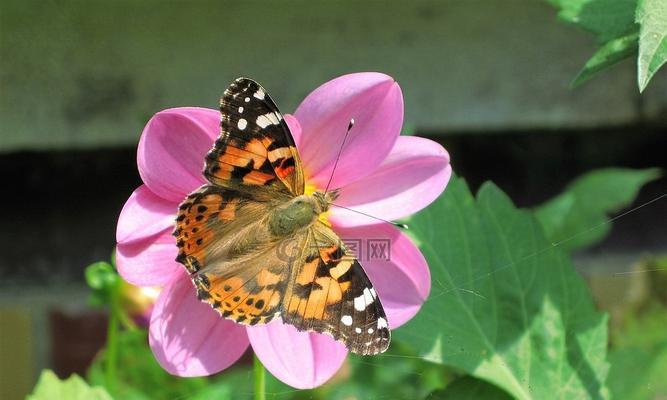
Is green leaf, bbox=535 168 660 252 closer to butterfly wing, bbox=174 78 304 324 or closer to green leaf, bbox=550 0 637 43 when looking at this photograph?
green leaf, bbox=550 0 637 43

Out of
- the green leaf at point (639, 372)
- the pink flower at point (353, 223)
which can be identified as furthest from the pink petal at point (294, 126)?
the green leaf at point (639, 372)

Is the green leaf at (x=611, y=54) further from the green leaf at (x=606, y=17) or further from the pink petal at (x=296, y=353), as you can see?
the pink petal at (x=296, y=353)

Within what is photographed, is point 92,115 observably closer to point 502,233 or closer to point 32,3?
point 32,3

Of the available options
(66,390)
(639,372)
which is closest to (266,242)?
(66,390)

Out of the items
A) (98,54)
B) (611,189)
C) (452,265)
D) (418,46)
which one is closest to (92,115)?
(98,54)

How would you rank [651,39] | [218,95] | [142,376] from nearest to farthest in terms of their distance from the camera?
1. [651,39]
2. [142,376]
3. [218,95]

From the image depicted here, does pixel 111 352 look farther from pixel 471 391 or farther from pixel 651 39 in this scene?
pixel 651 39

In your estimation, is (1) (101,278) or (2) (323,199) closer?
(2) (323,199)
